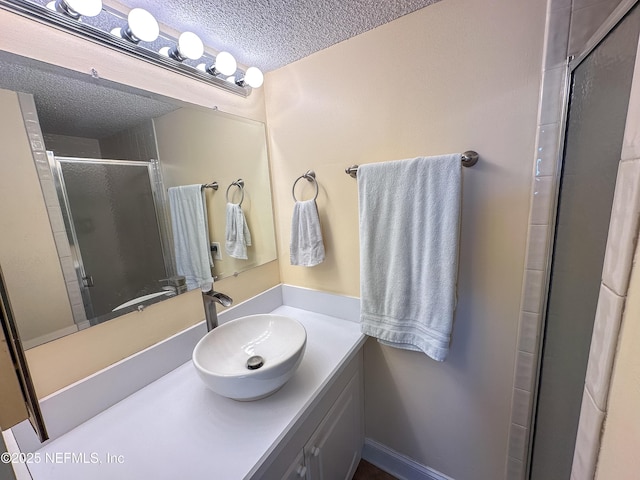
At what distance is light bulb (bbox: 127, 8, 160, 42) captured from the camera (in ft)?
2.65

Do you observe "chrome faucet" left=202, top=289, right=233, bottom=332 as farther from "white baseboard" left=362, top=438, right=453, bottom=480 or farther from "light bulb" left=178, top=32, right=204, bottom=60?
"white baseboard" left=362, top=438, right=453, bottom=480

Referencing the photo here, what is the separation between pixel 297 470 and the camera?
83 centimetres

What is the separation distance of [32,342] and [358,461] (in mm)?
1475

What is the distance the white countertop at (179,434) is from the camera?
2.14 feet

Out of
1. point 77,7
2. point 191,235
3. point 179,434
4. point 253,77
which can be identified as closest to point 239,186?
point 191,235

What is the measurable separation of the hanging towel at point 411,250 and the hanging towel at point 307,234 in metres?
0.24

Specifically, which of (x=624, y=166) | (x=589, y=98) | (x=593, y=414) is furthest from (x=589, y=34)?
(x=593, y=414)

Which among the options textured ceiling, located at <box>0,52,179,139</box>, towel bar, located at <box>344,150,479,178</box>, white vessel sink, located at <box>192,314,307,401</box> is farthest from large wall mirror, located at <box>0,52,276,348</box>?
towel bar, located at <box>344,150,479,178</box>

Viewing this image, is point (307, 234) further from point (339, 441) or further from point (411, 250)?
point (339, 441)

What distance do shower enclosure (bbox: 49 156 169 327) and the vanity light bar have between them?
0.36m

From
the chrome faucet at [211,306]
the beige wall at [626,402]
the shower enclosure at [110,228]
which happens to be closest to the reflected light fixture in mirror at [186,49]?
the shower enclosure at [110,228]

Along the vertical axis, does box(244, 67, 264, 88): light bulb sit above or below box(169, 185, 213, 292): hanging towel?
above

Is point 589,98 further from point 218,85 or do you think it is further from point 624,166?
point 218,85

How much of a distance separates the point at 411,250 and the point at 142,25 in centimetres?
119
